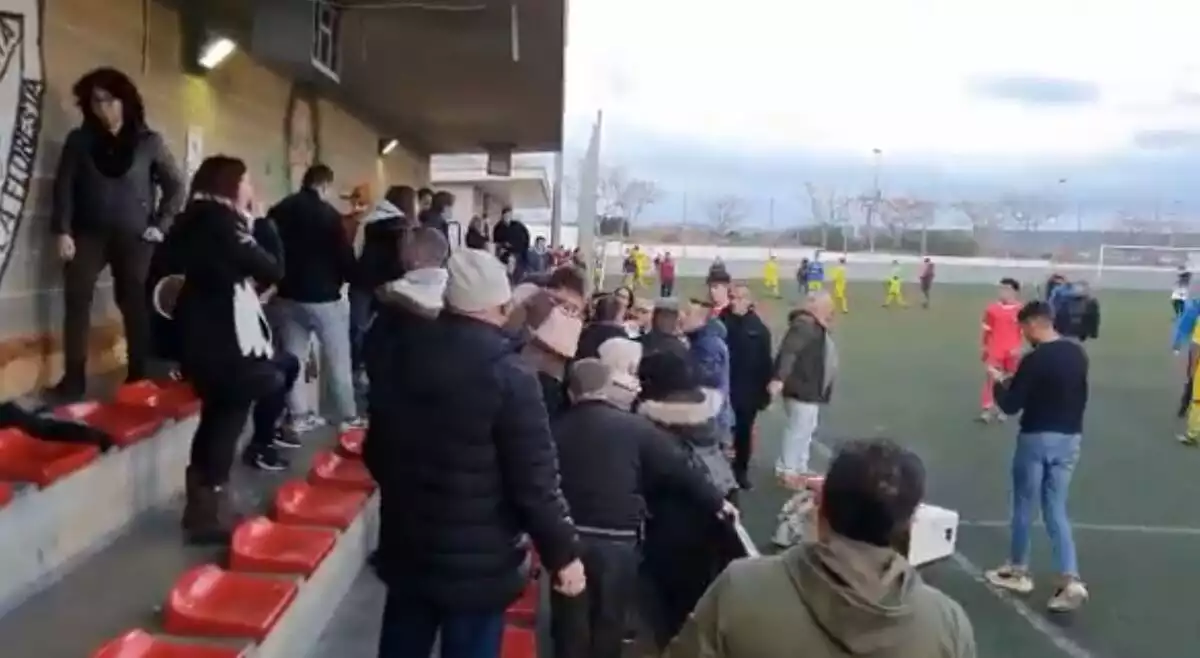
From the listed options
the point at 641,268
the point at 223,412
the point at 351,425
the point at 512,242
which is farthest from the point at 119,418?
the point at 641,268

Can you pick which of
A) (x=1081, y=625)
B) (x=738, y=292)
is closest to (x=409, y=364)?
(x=1081, y=625)

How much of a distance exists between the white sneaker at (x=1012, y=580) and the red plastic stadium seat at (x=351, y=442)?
373cm

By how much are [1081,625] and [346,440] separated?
13.5 ft

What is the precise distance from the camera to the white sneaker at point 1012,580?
285 inches

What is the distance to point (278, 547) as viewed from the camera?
4914 millimetres

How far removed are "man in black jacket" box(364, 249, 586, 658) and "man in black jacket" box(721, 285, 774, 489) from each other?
638cm

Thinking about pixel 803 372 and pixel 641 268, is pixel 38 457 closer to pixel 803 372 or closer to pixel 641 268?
pixel 803 372

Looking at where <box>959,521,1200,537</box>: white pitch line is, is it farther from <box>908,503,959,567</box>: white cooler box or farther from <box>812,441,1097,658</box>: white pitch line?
<box>908,503,959,567</box>: white cooler box

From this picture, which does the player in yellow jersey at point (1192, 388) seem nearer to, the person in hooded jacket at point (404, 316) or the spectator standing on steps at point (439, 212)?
the spectator standing on steps at point (439, 212)

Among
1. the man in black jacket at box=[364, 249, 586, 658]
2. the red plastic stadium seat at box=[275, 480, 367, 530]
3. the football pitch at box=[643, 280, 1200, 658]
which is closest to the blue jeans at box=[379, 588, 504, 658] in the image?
the man in black jacket at box=[364, 249, 586, 658]

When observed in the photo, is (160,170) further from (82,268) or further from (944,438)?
(944,438)

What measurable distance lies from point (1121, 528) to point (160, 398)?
6.70 meters

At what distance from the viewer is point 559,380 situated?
603 cm

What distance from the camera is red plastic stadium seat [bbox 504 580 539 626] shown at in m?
5.79
